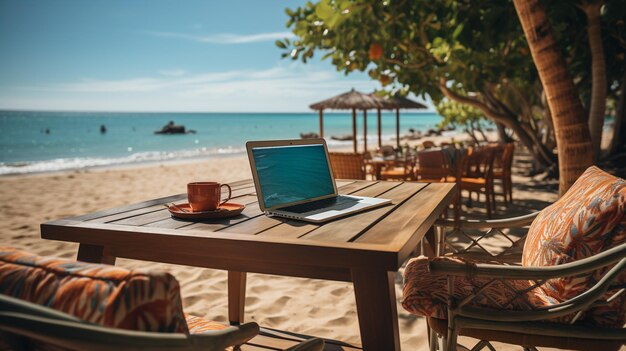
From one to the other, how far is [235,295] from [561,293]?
1650 mm

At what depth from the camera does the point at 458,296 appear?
1.52 meters

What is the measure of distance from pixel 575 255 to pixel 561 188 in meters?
1.48

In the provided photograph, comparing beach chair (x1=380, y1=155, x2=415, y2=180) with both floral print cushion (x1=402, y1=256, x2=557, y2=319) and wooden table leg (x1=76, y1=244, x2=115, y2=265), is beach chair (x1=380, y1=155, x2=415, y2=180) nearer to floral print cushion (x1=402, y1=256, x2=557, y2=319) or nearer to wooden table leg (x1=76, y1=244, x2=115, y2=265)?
floral print cushion (x1=402, y1=256, x2=557, y2=319)

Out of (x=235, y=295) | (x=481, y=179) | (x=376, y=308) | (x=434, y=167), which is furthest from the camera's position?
(x=434, y=167)

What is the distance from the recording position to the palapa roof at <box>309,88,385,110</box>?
10.6m

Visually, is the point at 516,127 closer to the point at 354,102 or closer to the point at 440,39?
the point at 354,102

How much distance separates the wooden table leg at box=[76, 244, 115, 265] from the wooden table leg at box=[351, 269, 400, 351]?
2.88ft

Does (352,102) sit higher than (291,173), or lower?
higher

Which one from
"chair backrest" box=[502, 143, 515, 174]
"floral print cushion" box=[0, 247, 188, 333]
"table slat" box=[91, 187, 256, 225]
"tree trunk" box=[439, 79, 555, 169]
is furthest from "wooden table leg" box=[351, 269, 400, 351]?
"tree trunk" box=[439, 79, 555, 169]

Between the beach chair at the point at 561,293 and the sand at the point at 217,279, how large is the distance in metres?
0.95

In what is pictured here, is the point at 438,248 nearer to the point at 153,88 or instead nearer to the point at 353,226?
the point at 353,226

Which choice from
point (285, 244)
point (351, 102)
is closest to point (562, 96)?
point (285, 244)

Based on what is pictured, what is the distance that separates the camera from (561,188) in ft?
9.00

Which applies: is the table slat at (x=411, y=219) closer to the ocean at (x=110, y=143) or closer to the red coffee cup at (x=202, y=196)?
the red coffee cup at (x=202, y=196)
